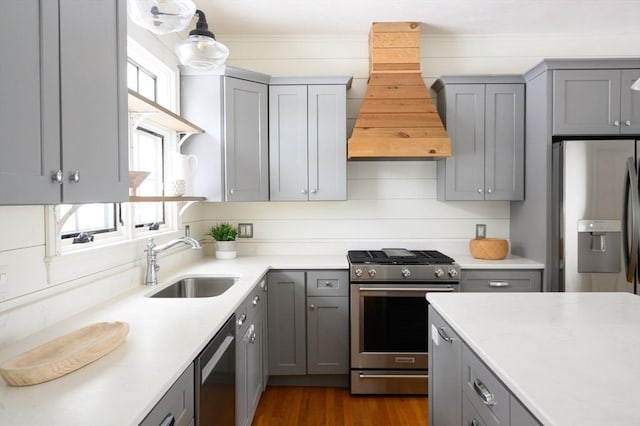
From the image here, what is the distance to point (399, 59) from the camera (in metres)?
3.17

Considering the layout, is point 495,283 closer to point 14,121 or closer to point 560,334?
point 560,334

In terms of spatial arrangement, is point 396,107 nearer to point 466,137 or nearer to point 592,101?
point 466,137

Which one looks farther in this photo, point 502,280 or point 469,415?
point 502,280

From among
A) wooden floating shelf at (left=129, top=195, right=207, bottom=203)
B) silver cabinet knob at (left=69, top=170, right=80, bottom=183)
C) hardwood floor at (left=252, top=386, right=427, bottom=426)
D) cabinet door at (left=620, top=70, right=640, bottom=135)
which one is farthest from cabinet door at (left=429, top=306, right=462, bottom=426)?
cabinet door at (left=620, top=70, right=640, bottom=135)

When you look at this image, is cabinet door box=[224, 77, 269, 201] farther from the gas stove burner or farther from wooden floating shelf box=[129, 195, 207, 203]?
the gas stove burner

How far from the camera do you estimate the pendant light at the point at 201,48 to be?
1.60 metres

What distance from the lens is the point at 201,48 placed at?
1.63 metres

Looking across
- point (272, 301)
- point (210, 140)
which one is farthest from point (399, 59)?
point (272, 301)

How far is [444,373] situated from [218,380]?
92cm

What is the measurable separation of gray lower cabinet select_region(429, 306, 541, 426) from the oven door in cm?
93

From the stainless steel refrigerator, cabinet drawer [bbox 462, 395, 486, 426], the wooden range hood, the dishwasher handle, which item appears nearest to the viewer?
cabinet drawer [bbox 462, 395, 486, 426]

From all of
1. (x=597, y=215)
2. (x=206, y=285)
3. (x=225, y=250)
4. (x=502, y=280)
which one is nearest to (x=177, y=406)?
(x=206, y=285)

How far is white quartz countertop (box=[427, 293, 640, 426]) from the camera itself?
0.85 metres

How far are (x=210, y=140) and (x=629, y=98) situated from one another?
3.01 m
